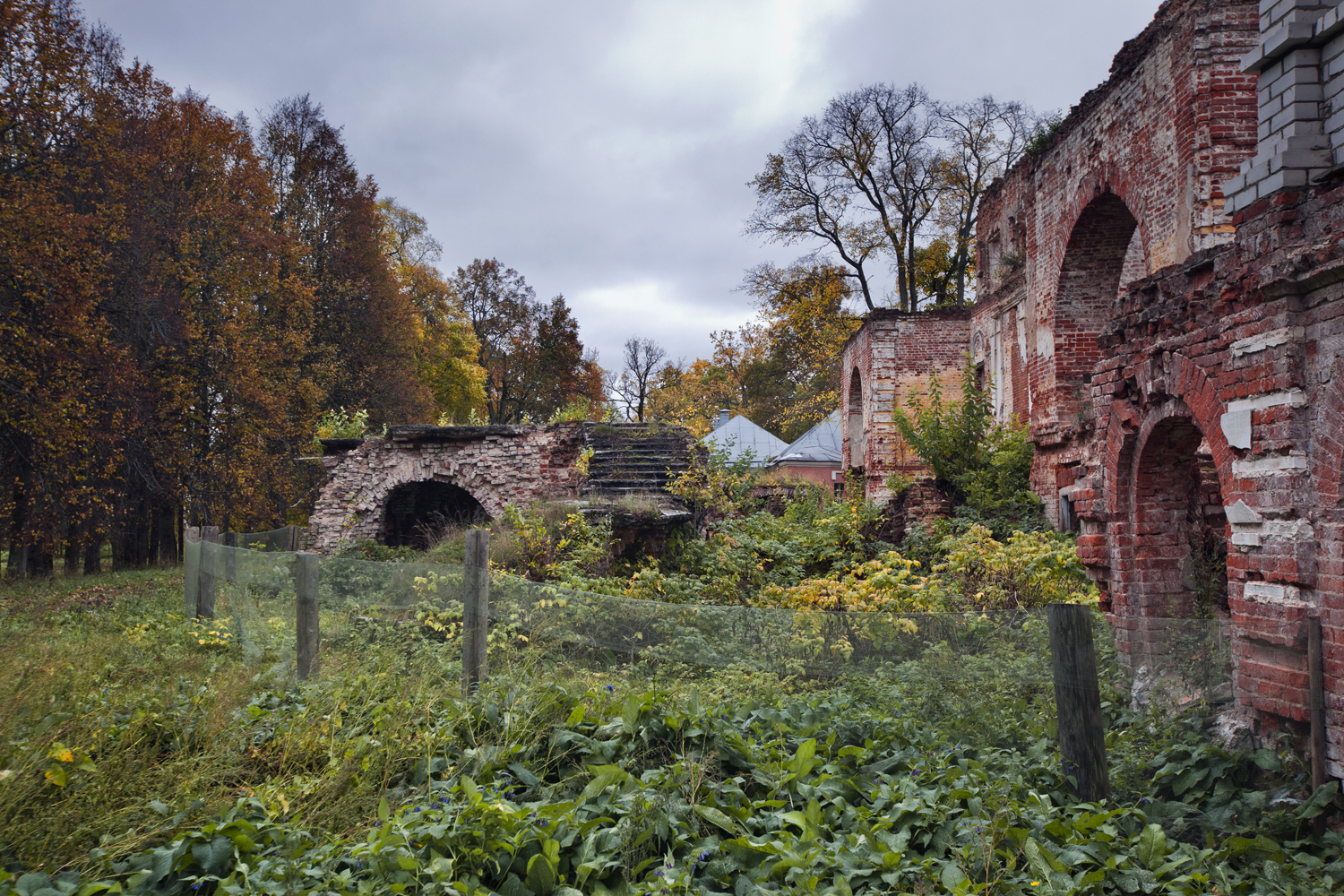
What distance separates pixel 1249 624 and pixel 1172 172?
25.1 ft

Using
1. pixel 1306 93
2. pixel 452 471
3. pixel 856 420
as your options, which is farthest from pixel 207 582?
pixel 856 420

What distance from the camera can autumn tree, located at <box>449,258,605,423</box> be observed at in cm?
4088

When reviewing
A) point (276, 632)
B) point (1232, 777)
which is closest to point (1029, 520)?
point (1232, 777)

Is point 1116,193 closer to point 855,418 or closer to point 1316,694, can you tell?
point 1316,694

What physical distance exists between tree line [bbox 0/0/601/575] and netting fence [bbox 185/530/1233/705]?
9.73 meters

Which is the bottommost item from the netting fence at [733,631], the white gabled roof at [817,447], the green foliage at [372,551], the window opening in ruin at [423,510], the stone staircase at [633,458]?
the green foliage at [372,551]

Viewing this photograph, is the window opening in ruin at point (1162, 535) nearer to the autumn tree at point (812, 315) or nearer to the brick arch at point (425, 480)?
the brick arch at point (425, 480)

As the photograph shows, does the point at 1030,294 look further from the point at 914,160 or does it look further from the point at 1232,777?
the point at 914,160

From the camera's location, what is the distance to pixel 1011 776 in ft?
12.6

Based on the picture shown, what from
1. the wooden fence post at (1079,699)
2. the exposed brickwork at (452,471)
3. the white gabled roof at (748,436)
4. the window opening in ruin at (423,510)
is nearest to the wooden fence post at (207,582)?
the exposed brickwork at (452,471)

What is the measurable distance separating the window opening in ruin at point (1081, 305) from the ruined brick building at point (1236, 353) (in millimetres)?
1980

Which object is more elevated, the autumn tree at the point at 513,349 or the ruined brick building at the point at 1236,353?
the autumn tree at the point at 513,349

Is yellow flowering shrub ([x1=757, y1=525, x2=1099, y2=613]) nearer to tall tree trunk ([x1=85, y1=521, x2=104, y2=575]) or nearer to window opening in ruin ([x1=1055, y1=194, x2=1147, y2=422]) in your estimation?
window opening in ruin ([x1=1055, y1=194, x2=1147, y2=422])

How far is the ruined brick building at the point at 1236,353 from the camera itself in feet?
12.8
